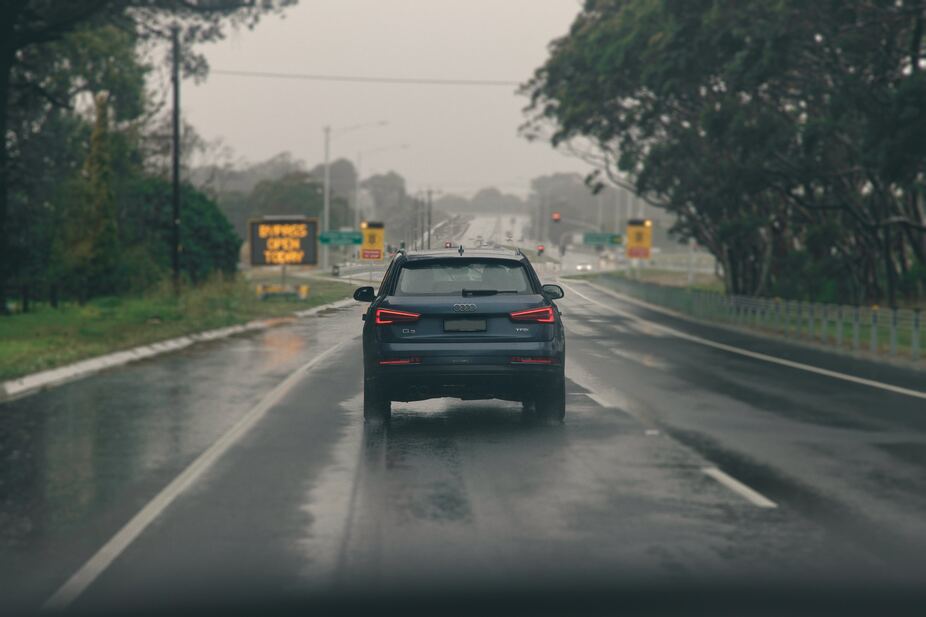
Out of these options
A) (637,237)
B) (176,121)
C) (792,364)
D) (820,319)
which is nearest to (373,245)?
(792,364)

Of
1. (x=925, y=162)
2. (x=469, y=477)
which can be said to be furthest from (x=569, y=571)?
(x=925, y=162)

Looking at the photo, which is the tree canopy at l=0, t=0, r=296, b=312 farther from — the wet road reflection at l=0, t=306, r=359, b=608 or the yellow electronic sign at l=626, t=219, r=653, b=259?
the yellow electronic sign at l=626, t=219, r=653, b=259

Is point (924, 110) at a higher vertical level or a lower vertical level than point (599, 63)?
lower

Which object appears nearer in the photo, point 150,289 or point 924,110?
point 924,110

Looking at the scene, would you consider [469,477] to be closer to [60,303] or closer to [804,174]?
[804,174]

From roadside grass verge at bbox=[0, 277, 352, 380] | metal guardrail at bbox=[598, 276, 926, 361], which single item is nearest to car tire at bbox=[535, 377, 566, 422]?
roadside grass verge at bbox=[0, 277, 352, 380]

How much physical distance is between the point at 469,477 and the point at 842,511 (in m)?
3.04

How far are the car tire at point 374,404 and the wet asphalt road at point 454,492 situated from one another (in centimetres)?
31

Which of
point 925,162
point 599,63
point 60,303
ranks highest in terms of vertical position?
point 599,63

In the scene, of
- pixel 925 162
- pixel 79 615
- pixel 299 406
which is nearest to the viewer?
pixel 79 615

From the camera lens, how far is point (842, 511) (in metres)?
10.0

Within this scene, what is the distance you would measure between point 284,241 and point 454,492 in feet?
149

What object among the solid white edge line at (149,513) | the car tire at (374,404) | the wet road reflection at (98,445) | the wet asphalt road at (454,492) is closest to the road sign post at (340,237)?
the wet road reflection at (98,445)

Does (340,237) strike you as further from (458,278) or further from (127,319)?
(458,278)
